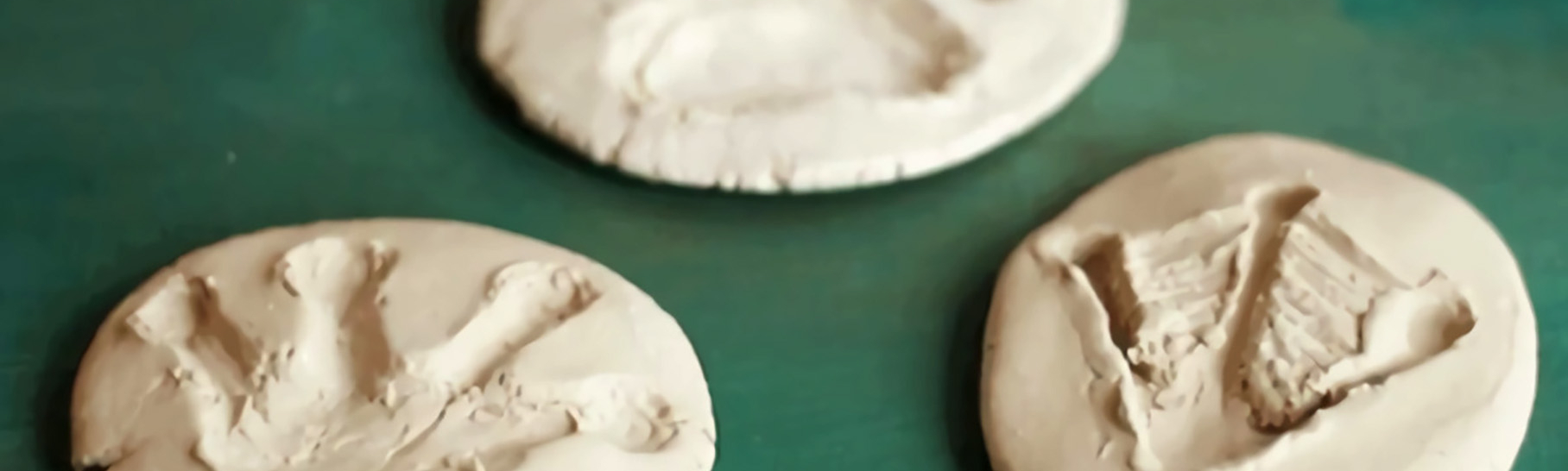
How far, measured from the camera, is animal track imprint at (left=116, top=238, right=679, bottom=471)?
3.39ft

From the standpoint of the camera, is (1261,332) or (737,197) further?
(737,197)

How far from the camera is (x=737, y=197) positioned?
1304 mm

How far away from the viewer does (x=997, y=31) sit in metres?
1.35

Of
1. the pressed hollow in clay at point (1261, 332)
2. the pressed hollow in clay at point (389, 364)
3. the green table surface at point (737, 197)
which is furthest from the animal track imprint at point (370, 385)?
the pressed hollow in clay at point (1261, 332)

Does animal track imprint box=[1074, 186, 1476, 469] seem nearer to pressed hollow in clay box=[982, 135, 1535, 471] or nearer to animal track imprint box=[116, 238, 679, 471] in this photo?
pressed hollow in clay box=[982, 135, 1535, 471]

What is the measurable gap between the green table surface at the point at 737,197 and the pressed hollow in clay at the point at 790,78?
0.07 meters

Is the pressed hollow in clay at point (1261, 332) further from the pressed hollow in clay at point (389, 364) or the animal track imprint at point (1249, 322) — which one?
the pressed hollow in clay at point (389, 364)

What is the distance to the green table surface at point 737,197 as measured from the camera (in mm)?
1188

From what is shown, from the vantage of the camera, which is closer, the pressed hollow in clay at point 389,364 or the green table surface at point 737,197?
the pressed hollow in clay at point 389,364

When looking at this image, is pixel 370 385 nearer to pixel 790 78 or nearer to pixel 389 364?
pixel 389 364

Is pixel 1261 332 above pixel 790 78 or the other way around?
the other way around

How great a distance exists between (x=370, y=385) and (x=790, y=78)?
0.55m

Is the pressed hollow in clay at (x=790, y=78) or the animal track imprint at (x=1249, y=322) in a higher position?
the pressed hollow in clay at (x=790, y=78)

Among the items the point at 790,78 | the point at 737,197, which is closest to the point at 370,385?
the point at 737,197
